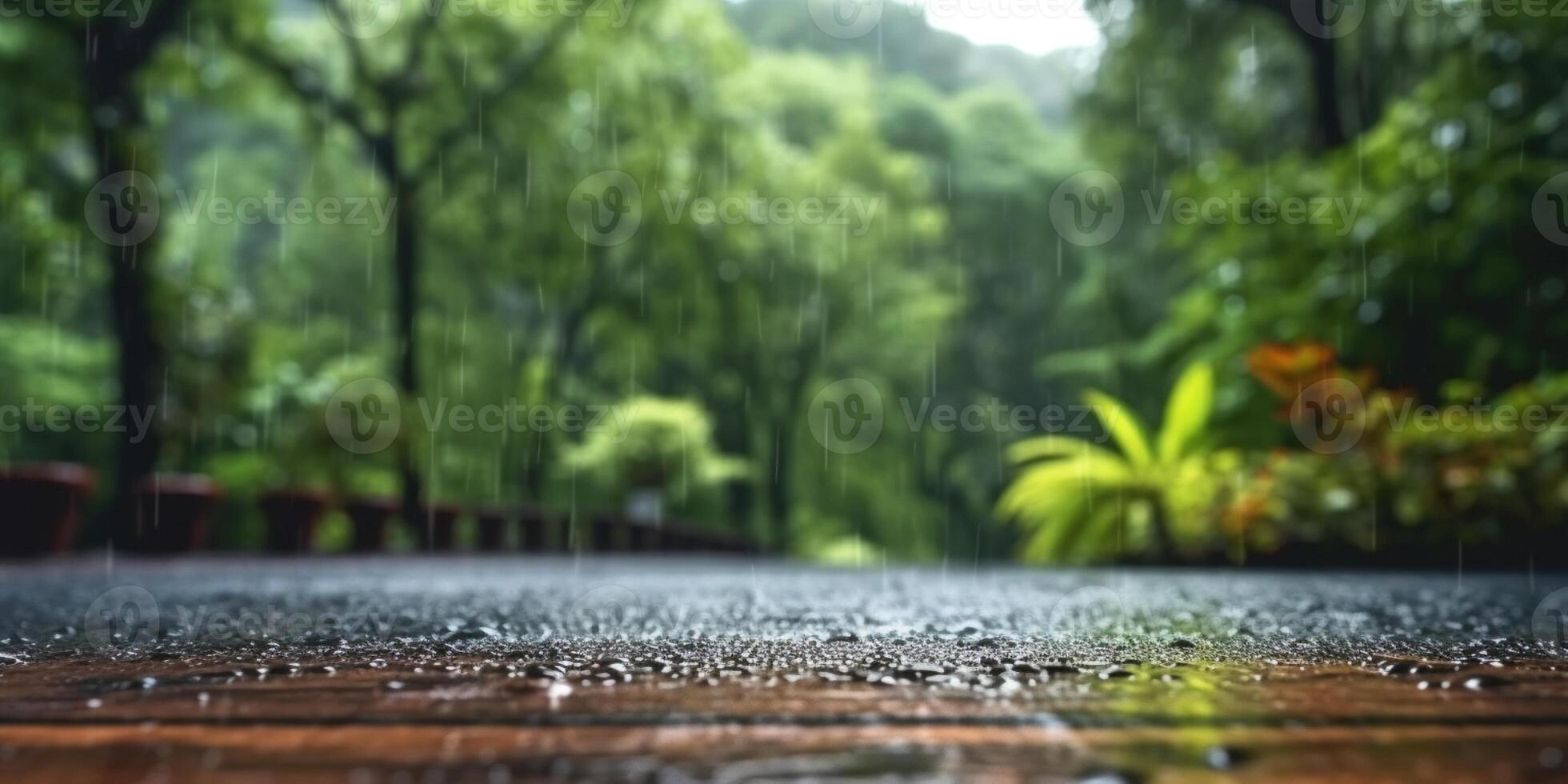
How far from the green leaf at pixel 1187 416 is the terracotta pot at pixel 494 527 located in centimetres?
593

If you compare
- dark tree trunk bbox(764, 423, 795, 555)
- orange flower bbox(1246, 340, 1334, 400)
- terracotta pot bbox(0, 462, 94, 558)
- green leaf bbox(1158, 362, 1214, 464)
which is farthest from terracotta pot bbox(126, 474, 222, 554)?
dark tree trunk bbox(764, 423, 795, 555)

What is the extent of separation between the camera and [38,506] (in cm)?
589

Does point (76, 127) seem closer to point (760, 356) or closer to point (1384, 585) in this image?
point (1384, 585)

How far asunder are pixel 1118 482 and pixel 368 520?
19.3ft

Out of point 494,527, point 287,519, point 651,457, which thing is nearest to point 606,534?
point 494,527

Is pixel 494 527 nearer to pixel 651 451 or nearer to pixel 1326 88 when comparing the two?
pixel 651 451

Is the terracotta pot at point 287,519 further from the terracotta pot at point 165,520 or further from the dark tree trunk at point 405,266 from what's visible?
the dark tree trunk at point 405,266

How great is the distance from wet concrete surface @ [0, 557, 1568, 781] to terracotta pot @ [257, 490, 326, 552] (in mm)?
6228

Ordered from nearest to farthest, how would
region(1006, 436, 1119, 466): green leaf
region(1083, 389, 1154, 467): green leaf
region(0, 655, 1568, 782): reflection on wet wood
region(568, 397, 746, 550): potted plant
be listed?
region(0, 655, 1568, 782): reflection on wet wood → region(1083, 389, 1154, 467): green leaf → region(1006, 436, 1119, 466): green leaf → region(568, 397, 746, 550): potted plant

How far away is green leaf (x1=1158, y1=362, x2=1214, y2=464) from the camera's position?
718 cm

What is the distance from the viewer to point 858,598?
2.71m

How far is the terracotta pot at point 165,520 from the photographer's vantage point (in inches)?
269

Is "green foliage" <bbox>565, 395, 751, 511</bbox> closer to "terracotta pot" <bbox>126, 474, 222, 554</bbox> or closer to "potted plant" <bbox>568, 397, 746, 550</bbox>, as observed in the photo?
"potted plant" <bbox>568, 397, 746, 550</bbox>

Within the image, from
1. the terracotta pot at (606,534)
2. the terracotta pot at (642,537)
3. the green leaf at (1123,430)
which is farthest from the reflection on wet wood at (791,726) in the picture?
the terracotta pot at (642,537)
